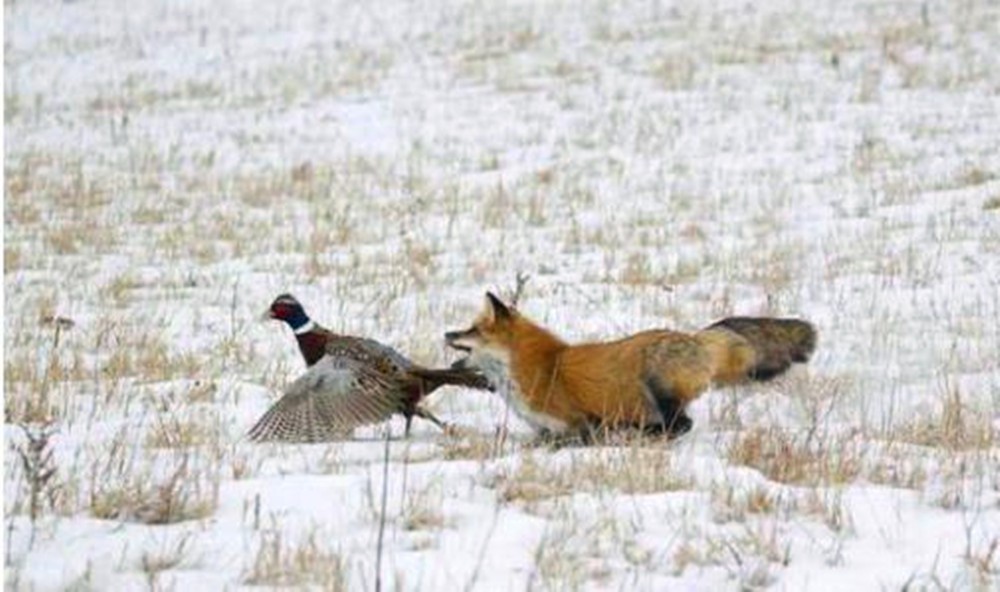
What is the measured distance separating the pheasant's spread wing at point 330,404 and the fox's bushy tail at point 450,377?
140mm

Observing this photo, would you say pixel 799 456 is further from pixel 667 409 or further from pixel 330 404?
pixel 330 404

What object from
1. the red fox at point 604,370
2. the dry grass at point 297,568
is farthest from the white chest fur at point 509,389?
the dry grass at point 297,568

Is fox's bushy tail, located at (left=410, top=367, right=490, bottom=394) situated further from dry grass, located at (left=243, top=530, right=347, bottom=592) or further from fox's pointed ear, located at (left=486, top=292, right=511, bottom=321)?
dry grass, located at (left=243, top=530, right=347, bottom=592)

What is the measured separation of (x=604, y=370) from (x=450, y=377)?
0.93 metres

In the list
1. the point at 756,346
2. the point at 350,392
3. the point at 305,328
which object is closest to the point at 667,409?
the point at 756,346

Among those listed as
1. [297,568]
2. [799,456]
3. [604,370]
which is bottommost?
[297,568]

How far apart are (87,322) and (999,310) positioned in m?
5.97

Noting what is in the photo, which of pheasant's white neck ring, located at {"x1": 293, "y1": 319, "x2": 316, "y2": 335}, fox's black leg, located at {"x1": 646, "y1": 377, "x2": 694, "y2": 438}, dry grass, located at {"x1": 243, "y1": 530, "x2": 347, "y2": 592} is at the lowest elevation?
dry grass, located at {"x1": 243, "y1": 530, "x2": 347, "y2": 592}

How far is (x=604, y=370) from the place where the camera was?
6.61 metres

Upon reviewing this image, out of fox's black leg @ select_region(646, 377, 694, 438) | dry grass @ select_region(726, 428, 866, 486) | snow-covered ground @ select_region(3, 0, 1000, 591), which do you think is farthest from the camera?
fox's black leg @ select_region(646, 377, 694, 438)

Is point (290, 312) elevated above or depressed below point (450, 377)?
above

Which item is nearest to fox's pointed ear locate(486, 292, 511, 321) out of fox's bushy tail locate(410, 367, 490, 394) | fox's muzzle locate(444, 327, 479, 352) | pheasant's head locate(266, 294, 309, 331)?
fox's muzzle locate(444, 327, 479, 352)

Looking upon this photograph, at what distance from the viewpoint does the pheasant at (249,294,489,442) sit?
6.85m

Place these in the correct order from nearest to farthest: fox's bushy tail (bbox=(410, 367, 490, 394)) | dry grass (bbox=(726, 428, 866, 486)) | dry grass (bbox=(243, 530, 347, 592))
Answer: dry grass (bbox=(243, 530, 347, 592)) → dry grass (bbox=(726, 428, 866, 486)) → fox's bushy tail (bbox=(410, 367, 490, 394))
